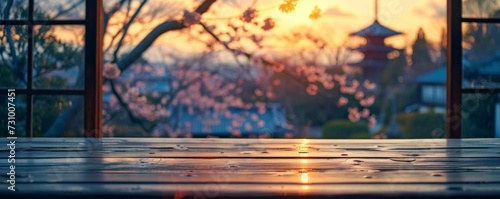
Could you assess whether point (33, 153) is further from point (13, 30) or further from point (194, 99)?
point (194, 99)

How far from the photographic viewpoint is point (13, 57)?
117 inches

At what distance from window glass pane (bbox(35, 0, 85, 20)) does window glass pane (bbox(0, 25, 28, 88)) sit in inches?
4.0

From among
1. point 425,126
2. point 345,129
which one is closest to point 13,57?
point 345,129

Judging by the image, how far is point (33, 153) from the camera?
182cm

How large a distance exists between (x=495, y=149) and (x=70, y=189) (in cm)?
136

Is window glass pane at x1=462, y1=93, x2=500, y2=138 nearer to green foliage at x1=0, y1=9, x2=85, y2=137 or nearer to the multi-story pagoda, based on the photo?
green foliage at x1=0, y1=9, x2=85, y2=137

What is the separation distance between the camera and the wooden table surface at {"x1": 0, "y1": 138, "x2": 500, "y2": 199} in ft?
3.84

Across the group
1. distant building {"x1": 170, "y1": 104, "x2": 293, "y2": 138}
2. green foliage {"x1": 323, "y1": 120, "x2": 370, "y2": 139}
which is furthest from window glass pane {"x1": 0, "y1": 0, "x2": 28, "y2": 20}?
green foliage {"x1": 323, "y1": 120, "x2": 370, "y2": 139}

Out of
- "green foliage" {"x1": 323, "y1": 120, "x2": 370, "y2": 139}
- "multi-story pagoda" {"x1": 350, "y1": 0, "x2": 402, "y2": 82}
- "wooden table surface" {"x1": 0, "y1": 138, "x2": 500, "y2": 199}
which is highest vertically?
"multi-story pagoda" {"x1": 350, "y1": 0, "x2": 402, "y2": 82}

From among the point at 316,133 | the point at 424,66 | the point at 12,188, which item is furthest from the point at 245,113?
the point at 12,188

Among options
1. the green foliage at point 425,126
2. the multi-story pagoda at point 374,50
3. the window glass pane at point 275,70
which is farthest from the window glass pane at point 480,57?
the green foliage at point 425,126

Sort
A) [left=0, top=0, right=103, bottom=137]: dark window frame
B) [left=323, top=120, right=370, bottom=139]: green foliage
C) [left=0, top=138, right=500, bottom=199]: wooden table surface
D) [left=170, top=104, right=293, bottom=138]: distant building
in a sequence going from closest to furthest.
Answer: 1. [left=0, top=138, right=500, bottom=199]: wooden table surface
2. [left=0, top=0, right=103, bottom=137]: dark window frame
3. [left=170, top=104, right=293, bottom=138]: distant building
4. [left=323, top=120, right=370, bottom=139]: green foliage

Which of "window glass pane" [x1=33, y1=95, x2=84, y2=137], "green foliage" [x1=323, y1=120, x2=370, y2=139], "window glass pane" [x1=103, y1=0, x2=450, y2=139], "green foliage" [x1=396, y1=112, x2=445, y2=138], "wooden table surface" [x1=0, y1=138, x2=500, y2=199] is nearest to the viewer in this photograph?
"wooden table surface" [x1=0, y1=138, x2=500, y2=199]

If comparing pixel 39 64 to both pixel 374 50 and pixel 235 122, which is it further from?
pixel 374 50
